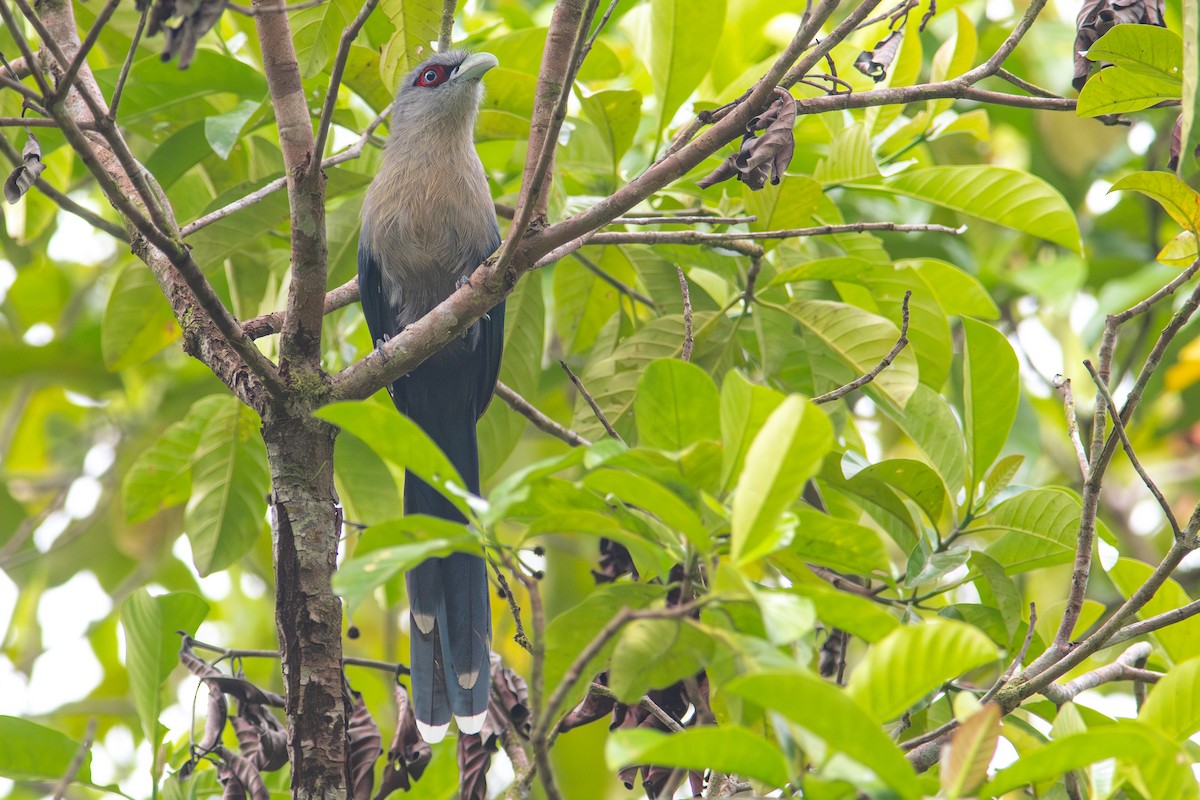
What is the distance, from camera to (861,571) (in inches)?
79.8

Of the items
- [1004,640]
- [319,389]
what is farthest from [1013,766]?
[319,389]

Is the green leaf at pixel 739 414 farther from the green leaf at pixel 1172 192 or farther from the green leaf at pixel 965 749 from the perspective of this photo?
the green leaf at pixel 1172 192

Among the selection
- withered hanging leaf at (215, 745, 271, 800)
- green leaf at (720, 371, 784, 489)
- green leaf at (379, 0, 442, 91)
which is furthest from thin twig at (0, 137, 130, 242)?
green leaf at (720, 371, 784, 489)

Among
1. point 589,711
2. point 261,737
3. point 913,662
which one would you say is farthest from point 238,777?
point 913,662

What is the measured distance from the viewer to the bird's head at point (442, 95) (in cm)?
414

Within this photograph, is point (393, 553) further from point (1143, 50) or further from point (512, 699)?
point (1143, 50)

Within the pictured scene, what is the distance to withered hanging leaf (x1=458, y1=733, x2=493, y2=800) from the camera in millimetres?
2738

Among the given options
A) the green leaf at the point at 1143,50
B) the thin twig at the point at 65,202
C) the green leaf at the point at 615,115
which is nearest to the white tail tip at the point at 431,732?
the thin twig at the point at 65,202

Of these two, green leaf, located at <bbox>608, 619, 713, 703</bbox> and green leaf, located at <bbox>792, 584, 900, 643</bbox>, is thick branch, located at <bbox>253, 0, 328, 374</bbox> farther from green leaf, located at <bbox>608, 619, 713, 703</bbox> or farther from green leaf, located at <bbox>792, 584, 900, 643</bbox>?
green leaf, located at <bbox>792, 584, 900, 643</bbox>

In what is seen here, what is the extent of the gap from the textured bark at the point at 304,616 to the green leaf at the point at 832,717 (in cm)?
136

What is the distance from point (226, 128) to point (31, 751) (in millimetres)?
1731

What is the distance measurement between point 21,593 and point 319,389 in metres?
4.32

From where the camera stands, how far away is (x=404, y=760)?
287cm

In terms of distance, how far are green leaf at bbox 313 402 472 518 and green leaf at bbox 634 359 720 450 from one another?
37 cm
